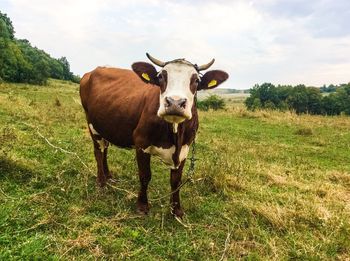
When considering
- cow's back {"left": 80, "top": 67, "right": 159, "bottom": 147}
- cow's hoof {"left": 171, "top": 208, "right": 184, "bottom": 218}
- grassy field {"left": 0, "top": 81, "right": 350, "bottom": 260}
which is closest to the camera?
grassy field {"left": 0, "top": 81, "right": 350, "bottom": 260}

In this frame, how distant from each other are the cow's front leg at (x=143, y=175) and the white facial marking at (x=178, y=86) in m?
1.13

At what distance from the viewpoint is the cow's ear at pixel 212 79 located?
5.30 metres

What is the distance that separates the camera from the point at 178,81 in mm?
4660

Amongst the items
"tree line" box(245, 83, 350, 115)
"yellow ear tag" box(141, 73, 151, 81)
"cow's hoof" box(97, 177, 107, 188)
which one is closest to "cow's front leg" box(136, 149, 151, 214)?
"yellow ear tag" box(141, 73, 151, 81)

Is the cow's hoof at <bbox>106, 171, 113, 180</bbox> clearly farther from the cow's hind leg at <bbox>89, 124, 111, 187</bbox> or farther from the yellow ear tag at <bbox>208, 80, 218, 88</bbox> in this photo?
the yellow ear tag at <bbox>208, 80, 218, 88</bbox>

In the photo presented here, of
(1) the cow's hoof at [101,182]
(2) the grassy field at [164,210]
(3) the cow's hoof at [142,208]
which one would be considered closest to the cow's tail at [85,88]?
(2) the grassy field at [164,210]

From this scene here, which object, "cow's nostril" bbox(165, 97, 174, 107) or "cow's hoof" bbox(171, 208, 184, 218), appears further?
"cow's hoof" bbox(171, 208, 184, 218)

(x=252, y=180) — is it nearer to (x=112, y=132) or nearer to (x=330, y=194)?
(x=330, y=194)

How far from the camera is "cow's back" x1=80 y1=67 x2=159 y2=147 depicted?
5.88 metres

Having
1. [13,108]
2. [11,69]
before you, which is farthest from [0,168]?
[11,69]

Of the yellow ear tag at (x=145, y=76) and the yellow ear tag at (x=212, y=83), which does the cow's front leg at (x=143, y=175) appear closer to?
the yellow ear tag at (x=145, y=76)

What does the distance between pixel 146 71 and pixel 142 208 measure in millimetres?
1924

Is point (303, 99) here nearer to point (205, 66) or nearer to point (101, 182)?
point (101, 182)

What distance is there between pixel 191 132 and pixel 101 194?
1749 mm
